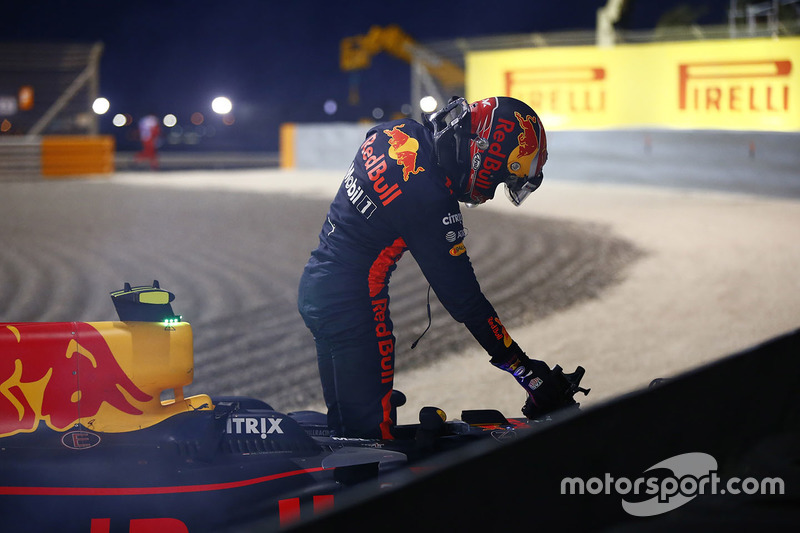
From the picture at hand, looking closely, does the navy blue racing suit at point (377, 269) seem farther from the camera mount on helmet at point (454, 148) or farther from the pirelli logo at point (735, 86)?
the pirelli logo at point (735, 86)

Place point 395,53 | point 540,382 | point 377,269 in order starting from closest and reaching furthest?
point 540,382 < point 377,269 < point 395,53

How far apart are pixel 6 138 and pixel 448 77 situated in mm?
12284

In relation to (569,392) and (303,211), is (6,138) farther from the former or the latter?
(569,392)

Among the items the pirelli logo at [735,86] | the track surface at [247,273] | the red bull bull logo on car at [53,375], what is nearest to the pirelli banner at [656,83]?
the pirelli logo at [735,86]

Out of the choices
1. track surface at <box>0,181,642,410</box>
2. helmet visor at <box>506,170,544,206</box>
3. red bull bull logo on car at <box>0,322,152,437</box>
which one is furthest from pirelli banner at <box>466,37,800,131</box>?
red bull bull logo on car at <box>0,322,152,437</box>

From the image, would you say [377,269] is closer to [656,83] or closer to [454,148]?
[454,148]

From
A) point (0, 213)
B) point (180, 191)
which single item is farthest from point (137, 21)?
point (0, 213)

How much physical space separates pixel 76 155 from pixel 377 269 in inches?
898

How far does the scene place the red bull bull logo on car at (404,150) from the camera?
3.17m

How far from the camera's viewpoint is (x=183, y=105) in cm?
5906

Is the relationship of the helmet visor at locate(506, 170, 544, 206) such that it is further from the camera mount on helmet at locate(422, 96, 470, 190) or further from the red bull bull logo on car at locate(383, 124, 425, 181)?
the red bull bull logo on car at locate(383, 124, 425, 181)

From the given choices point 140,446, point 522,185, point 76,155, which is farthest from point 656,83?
point 140,446

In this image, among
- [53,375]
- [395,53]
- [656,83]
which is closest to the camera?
[53,375]

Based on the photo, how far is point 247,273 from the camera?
9414 millimetres
